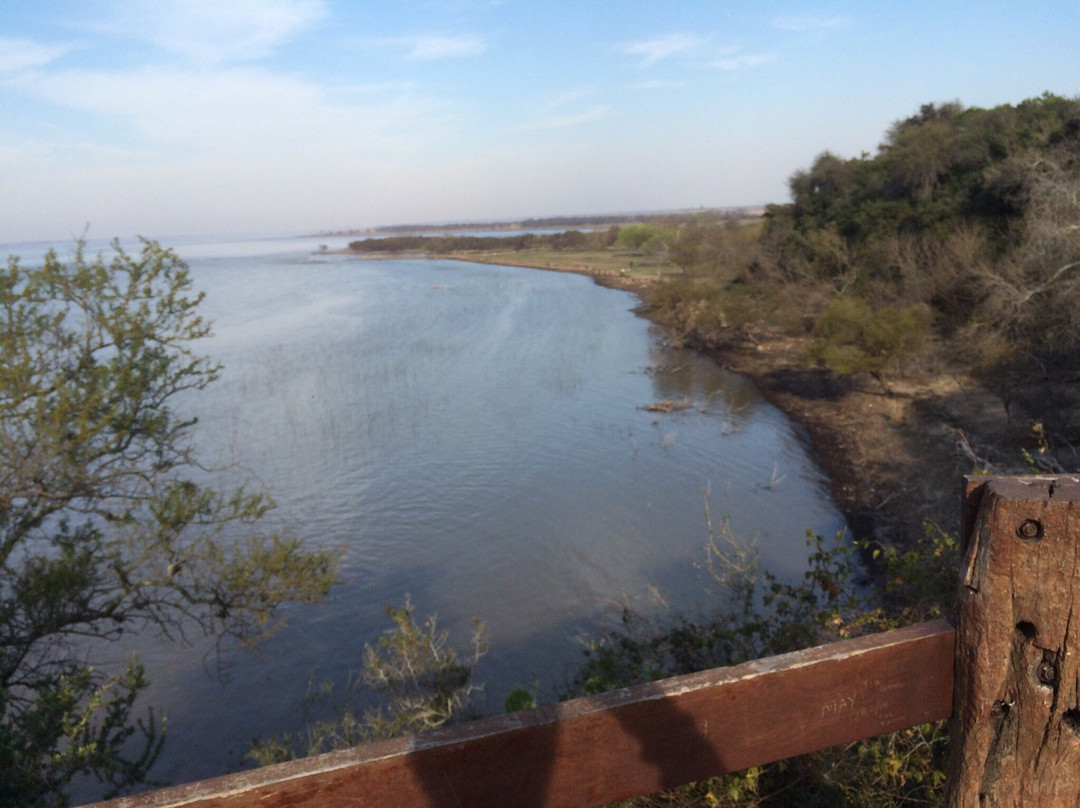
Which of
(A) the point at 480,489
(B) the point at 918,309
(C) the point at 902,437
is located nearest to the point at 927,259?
(B) the point at 918,309

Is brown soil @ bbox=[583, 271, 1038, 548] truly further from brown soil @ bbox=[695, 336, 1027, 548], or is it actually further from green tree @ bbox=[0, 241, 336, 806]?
green tree @ bbox=[0, 241, 336, 806]

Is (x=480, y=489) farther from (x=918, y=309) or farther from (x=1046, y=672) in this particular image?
(x=1046, y=672)

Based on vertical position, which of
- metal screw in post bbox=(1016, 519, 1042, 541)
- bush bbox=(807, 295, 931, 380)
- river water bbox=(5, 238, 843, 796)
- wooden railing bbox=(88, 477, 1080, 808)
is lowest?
river water bbox=(5, 238, 843, 796)

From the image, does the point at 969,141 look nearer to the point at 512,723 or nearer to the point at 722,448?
the point at 722,448

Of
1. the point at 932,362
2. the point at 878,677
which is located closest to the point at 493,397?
the point at 932,362

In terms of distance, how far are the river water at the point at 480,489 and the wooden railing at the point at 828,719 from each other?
22.3 ft

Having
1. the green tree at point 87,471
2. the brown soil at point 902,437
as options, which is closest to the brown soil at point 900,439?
the brown soil at point 902,437

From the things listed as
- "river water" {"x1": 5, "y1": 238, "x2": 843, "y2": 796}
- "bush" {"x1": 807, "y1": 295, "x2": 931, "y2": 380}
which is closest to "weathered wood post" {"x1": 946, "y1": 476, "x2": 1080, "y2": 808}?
"river water" {"x1": 5, "y1": 238, "x2": 843, "y2": 796}

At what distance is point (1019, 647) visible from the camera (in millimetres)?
1086

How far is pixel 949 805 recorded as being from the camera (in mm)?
1194

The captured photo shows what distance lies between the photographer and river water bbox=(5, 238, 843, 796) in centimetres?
965

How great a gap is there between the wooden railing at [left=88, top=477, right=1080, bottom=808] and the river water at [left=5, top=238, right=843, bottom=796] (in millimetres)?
6798

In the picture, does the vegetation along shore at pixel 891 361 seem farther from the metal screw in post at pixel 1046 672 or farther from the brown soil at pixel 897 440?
the metal screw in post at pixel 1046 672

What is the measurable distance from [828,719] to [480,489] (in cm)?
1398
